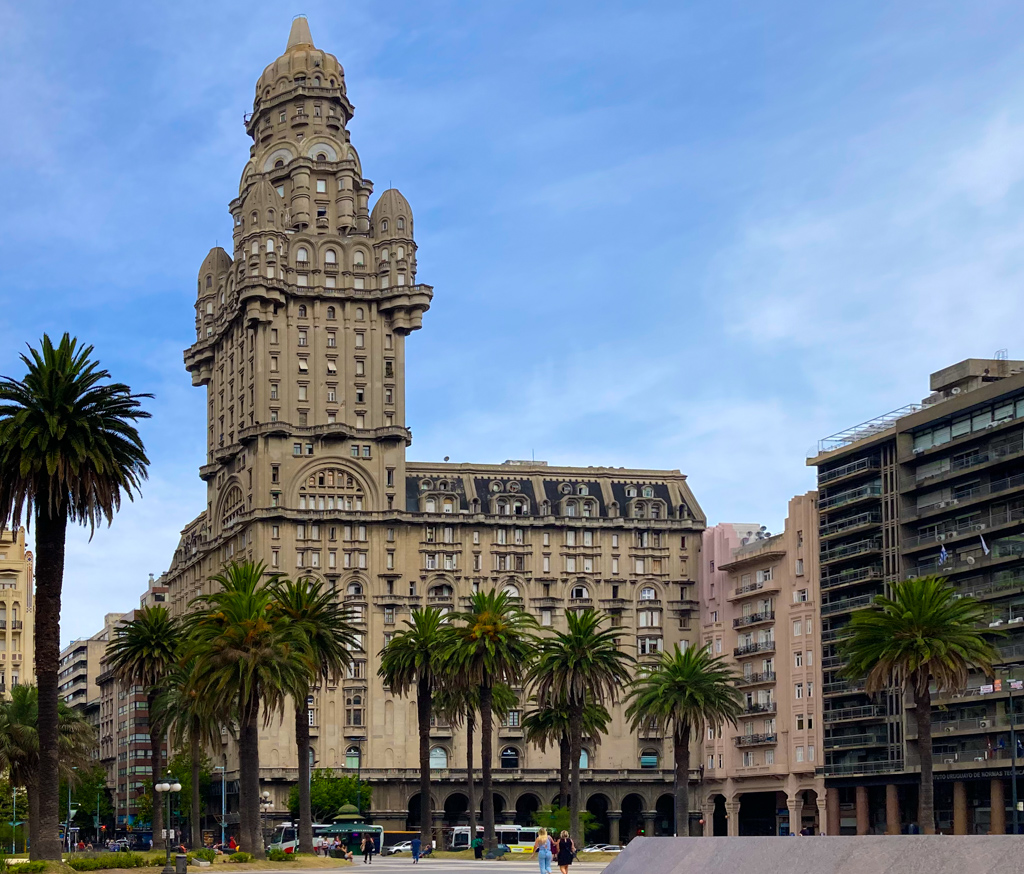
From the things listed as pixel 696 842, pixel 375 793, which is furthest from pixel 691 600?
pixel 696 842

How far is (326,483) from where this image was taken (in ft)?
552

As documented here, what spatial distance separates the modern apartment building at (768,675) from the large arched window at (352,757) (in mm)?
36132

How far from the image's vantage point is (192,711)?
91.2m

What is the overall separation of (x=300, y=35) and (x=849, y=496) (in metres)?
91.0

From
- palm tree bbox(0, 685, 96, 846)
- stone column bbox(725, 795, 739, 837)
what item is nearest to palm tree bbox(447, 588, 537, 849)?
palm tree bbox(0, 685, 96, 846)

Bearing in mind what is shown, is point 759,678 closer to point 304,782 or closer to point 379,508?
point 379,508

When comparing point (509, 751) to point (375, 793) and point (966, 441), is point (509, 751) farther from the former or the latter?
point (966, 441)

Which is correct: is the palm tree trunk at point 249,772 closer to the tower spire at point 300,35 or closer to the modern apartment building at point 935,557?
the modern apartment building at point 935,557

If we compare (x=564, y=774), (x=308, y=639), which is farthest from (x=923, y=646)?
(x=564, y=774)

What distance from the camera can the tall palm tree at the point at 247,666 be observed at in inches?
3342

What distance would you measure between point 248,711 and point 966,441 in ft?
209

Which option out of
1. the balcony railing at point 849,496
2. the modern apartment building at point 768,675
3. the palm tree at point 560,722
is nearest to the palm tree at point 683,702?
the palm tree at point 560,722

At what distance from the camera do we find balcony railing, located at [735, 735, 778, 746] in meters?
153

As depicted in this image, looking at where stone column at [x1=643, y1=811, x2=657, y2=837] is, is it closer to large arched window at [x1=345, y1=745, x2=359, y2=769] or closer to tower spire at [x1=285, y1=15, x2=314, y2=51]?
large arched window at [x1=345, y1=745, x2=359, y2=769]
